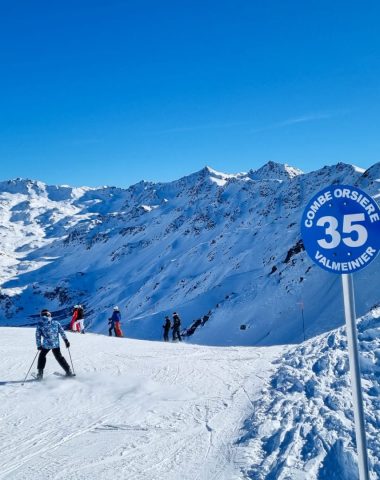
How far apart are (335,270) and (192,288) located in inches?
3327

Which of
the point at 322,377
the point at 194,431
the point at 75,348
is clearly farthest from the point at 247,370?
the point at 75,348

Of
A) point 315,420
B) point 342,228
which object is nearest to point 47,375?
point 315,420

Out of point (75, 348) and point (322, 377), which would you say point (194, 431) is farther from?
point (75, 348)

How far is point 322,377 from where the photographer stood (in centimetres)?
827

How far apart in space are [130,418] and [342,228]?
17.5 ft

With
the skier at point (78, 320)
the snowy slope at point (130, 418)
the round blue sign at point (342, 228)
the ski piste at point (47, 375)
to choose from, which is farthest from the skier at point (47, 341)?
the skier at point (78, 320)

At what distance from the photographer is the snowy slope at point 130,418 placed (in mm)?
5668

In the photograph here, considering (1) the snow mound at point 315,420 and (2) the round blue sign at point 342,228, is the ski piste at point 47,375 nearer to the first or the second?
(1) the snow mound at point 315,420

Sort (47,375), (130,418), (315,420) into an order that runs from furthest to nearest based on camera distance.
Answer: (47,375) < (130,418) < (315,420)

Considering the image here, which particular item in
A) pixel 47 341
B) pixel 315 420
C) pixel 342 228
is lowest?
pixel 315 420

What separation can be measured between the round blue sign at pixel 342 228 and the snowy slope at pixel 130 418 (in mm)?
3199

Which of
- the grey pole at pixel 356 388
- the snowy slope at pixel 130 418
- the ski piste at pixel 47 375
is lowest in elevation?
the snowy slope at pixel 130 418

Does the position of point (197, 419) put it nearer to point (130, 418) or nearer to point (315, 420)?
point (130, 418)

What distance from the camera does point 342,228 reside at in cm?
392
